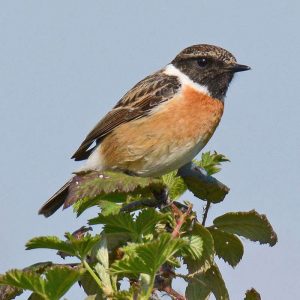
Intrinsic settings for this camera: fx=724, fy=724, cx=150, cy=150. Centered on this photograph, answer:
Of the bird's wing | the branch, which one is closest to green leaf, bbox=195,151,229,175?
the branch

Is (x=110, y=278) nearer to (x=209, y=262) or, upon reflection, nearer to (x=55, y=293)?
(x=55, y=293)

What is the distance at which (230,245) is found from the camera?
11.4ft

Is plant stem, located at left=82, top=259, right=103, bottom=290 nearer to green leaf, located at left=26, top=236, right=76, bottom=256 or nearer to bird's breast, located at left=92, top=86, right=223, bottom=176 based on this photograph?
green leaf, located at left=26, top=236, right=76, bottom=256

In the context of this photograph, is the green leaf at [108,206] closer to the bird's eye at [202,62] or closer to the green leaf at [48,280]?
the green leaf at [48,280]

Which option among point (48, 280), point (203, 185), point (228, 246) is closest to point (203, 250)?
point (228, 246)

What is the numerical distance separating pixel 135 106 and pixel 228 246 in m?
3.45

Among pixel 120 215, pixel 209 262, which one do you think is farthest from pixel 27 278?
pixel 209 262

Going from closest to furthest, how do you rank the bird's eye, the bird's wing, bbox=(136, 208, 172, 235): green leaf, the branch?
1. bbox=(136, 208, 172, 235): green leaf
2. the branch
3. the bird's wing
4. the bird's eye

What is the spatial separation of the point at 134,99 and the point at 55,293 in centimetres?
442

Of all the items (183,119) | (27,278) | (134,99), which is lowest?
(27,278)

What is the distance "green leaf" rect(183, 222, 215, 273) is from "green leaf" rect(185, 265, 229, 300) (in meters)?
0.04

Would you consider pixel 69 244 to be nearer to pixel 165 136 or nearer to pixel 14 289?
pixel 14 289

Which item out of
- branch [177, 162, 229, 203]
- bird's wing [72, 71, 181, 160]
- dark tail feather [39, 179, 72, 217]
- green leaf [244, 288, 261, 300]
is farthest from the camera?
bird's wing [72, 71, 181, 160]

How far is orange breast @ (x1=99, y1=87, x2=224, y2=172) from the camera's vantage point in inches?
239
